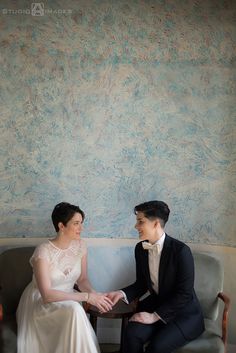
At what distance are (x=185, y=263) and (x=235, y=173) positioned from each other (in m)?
1.09

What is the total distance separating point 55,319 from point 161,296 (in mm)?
790

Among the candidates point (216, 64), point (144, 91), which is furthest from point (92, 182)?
point (216, 64)

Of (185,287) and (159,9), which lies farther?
(159,9)

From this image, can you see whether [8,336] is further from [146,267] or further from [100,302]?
[146,267]

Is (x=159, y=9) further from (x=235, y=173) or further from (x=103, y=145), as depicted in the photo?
(x=235, y=173)

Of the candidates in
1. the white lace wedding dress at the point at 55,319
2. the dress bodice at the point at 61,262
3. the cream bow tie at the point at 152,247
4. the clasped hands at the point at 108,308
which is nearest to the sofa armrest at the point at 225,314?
the clasped hands at the point at 108,308

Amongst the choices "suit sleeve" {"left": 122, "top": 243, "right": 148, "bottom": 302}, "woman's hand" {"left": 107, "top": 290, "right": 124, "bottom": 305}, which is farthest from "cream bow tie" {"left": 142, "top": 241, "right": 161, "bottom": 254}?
"woman's hand" {"left": 107, "top": 290, "right": 124, "bottom": 305}

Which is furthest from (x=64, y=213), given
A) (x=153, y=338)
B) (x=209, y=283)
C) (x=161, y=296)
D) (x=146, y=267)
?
(x=209, y=283)

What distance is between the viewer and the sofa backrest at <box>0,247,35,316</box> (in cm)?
371

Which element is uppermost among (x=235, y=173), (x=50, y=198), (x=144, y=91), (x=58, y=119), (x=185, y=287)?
(x=144, y=91)

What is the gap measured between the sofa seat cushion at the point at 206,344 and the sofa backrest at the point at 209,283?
29 cm

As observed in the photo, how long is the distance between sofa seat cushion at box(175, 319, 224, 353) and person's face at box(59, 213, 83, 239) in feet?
3.64

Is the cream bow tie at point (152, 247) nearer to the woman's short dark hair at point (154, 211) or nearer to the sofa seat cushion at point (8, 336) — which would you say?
the woman's short dark hair at point (154, 211)

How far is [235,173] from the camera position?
4.00 m
